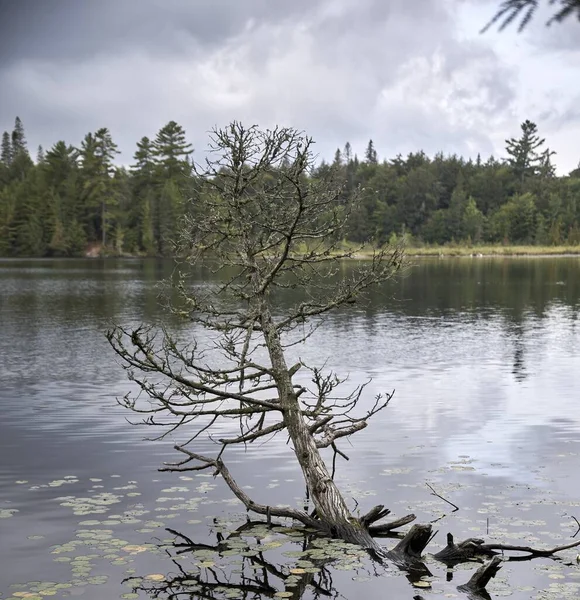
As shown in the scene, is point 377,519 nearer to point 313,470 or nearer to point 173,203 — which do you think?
point 313,470

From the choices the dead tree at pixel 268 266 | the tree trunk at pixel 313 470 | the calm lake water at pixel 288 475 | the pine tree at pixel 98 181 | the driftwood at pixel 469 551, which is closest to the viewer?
the calm lake water at pixel 288 475

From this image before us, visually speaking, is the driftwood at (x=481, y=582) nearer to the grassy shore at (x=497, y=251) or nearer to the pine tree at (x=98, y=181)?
the grassy shore at (x=497, y=251)

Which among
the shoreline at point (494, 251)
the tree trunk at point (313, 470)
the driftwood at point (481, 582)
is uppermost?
the shoreline at point (494, 251)

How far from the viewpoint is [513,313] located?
43375 mm

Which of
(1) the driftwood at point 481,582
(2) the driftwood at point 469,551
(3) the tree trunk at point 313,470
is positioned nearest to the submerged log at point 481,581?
(1) the driftwood at point 481,582

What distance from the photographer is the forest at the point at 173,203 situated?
140 meters

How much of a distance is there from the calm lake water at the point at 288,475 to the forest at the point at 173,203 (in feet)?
364

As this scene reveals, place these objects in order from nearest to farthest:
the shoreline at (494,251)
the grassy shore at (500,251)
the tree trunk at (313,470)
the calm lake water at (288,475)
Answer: the calm lake water at (288,475) → the tree trunk at (313,470) → the shoreline at (494,251) → the grassy shore at (500,251)

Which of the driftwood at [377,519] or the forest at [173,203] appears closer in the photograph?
the driftwood at [377,519]

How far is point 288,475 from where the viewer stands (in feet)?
45.4

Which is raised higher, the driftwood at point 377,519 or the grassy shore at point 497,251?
the grassy shore at point 497,251

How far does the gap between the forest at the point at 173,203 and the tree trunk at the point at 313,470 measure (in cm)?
12768

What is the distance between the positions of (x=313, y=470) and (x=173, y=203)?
131015 millimetres

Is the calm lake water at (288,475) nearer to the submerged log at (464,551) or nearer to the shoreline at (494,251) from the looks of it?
the submerged log at (464,551)
